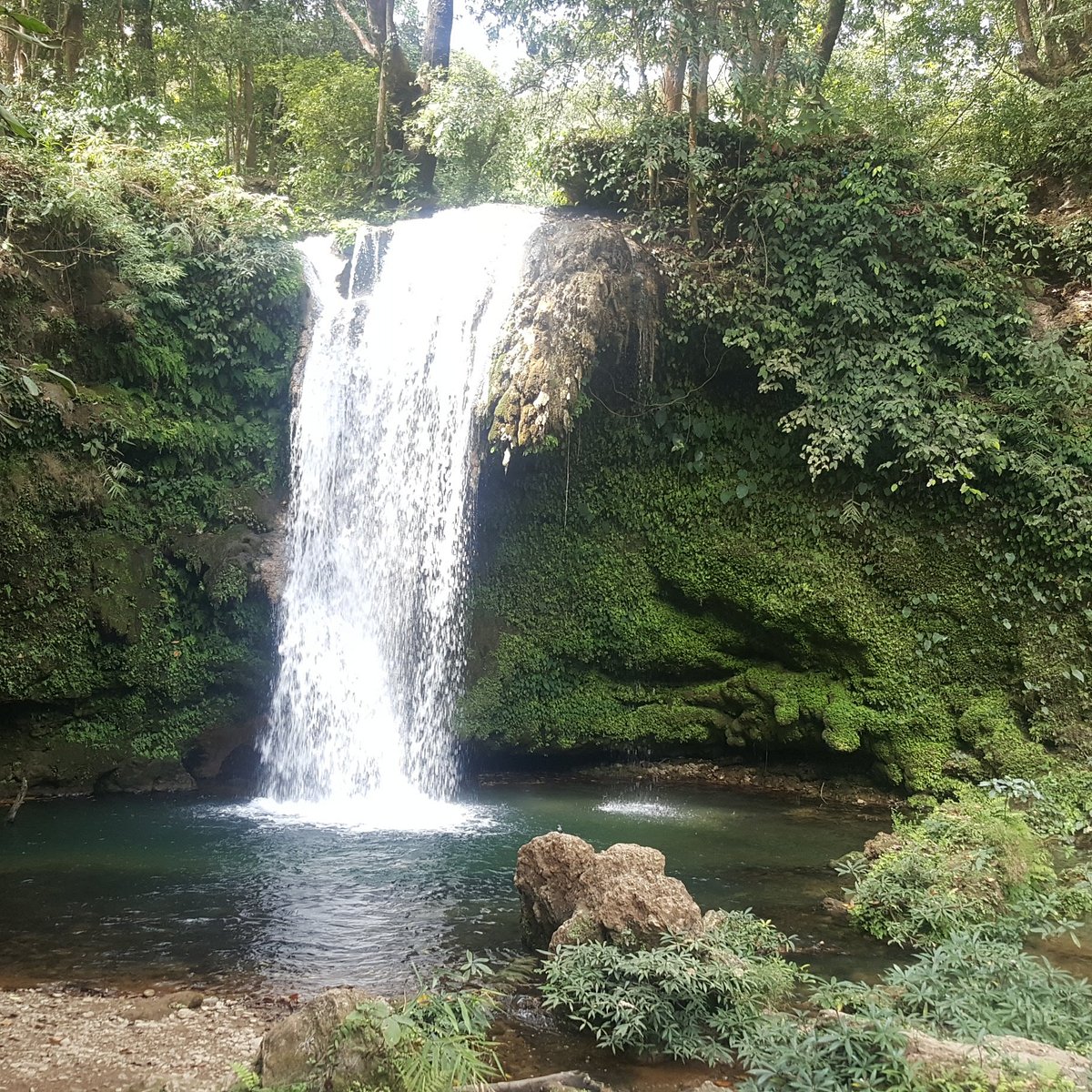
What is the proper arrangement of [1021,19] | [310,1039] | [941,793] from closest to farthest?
[310,1039]
[941,793]
[1021,19]

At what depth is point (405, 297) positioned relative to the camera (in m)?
11.5

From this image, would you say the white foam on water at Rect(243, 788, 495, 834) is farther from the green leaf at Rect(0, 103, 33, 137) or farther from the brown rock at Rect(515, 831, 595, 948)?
the green leaf at Rect(0, 103, 33, 137)

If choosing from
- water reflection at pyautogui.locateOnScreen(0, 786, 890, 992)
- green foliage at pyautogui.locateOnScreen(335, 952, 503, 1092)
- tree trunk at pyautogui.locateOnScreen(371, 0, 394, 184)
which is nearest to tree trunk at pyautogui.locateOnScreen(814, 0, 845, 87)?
tree trunk at pyautogui.locateOnScreen(371, 0, 394, 184)

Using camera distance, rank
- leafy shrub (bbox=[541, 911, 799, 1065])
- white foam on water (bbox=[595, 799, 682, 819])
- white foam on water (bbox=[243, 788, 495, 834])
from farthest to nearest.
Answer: white foam on water (bbox=[595, 799, 682, 819]) → white foam on water (bbox=[243, 788, 495, 834]) → leafy shrub (bbox=[541, 911, 799, 1065])

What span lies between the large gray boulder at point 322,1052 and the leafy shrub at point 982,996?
6.28 feet

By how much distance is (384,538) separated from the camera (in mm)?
10492

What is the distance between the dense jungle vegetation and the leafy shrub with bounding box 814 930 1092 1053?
15.6ft

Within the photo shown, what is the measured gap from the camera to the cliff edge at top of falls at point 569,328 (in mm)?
9609

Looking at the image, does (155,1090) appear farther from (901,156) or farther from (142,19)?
(142,19)

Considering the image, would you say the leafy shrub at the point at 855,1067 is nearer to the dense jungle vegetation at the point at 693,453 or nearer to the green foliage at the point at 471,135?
the dense jungle vegetation at the point at 693,453

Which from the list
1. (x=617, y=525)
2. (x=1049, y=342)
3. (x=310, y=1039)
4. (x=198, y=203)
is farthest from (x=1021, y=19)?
(x=310, y=1039)

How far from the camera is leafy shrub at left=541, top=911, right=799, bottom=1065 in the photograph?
379 centimetres

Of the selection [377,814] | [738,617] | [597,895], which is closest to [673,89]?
[738,617]

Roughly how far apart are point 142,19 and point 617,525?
14900 mm
